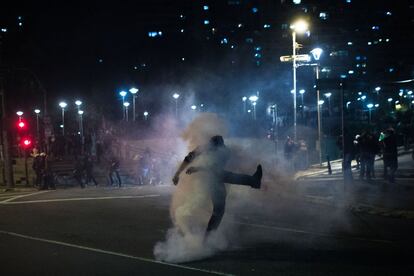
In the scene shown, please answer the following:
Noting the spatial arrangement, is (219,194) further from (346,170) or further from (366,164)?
(366,164)

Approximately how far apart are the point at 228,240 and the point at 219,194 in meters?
1.34

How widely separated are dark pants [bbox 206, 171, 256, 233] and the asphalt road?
19.5 inches

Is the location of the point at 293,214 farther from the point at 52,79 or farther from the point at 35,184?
the point at 52,79

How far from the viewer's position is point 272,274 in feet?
22.1

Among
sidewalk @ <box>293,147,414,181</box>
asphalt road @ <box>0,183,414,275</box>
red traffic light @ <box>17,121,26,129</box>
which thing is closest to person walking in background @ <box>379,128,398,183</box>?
sidewalk @ <box>293,147,414,181</box>

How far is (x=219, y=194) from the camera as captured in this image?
805 centimetres

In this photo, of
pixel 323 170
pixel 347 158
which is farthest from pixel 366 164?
pixel 323 170

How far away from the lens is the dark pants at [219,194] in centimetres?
800

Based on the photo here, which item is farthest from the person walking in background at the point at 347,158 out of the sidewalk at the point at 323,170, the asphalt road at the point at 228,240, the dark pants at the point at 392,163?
the sidewalk at the point at 323,170

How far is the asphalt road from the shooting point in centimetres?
720

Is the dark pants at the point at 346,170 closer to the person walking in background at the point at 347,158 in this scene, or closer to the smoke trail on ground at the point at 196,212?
the person walking in background at the point at 347,158

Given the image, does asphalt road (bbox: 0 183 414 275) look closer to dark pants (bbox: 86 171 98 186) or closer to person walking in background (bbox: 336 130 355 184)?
person walking in background (bbox: 336 130 355 184)

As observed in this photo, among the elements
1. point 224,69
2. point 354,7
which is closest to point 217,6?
point 354,7

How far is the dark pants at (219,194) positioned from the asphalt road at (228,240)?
19.5 inches
